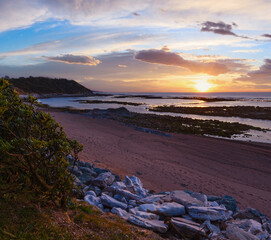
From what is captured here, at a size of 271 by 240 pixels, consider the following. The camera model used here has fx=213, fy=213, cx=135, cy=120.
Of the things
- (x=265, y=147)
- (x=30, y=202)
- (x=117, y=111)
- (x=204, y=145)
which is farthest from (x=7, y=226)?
(x=117, y=111)

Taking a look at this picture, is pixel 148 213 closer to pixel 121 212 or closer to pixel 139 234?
pixel 121 212

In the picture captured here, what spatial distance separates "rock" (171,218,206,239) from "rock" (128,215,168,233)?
28cm

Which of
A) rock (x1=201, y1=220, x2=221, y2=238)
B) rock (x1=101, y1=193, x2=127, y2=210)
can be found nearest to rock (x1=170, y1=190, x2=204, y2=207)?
rock (x1=201, y1=220, x2=221, y2=238)

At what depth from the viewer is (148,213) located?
5.52 metres

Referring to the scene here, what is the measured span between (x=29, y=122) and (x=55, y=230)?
1.89m

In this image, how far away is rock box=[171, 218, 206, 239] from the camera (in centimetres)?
498

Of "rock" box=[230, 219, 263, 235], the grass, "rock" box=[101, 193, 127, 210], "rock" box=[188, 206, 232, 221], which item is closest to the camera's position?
the grass

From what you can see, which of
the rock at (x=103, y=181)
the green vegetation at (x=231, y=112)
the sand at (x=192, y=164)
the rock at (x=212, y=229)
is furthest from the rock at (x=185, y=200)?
the green vegetation at (x=231, y=112)

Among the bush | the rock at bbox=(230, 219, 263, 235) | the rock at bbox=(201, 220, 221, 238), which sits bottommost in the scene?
the rock at bbox=(230, 219, 263, 235)

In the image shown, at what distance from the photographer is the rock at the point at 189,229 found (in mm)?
4980

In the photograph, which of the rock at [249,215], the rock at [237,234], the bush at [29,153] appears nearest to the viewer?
the bush at [29,153]

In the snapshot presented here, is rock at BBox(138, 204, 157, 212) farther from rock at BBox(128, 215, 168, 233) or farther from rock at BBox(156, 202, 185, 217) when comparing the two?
rock at BBox(128, 215, 168, 233)

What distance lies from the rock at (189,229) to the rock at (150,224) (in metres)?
0.28

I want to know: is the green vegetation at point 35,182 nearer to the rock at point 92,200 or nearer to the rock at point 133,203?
the rock at point 92,200
